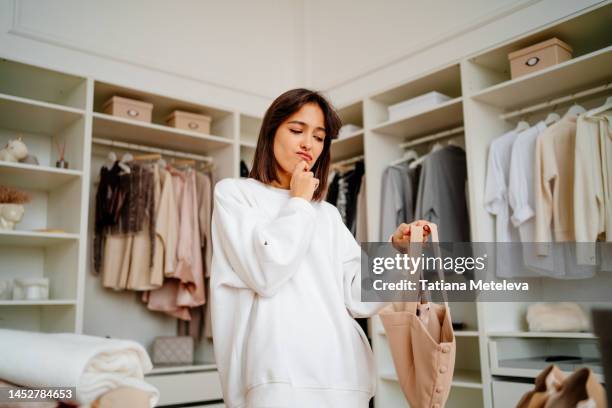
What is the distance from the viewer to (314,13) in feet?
14.7

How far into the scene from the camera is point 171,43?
3.87m

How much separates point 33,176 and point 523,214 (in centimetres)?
266

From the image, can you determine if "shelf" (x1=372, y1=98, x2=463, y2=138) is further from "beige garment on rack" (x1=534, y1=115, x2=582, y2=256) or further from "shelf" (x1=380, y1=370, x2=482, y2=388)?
"shelf" (x1=380, y1=370, x2=482, y2=388)

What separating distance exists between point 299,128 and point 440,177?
191cm

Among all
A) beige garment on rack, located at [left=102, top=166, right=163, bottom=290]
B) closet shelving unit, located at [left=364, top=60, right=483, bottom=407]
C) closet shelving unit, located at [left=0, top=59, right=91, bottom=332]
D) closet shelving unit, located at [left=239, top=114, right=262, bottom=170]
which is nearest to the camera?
closet shelving unit, located at [left=0, top=59, right=91, bottom=332]

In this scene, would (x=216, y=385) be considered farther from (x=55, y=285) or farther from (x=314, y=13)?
(x=314, y=13)

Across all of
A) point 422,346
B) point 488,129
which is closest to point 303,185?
point 422,346

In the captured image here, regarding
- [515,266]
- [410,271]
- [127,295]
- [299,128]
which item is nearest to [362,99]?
[515,266]

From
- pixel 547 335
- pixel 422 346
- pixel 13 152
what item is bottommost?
pixel 547 335

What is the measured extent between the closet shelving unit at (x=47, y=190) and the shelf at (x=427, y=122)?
6.03 feet

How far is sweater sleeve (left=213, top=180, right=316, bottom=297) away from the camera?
122 cm

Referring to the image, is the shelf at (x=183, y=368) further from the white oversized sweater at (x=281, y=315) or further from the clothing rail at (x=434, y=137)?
the white oversized sweater at (x=281, y=315)

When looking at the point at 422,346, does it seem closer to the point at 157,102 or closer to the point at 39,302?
the point at 39,302

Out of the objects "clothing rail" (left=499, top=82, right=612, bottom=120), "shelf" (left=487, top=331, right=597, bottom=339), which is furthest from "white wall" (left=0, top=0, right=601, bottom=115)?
"shelf" (left=487, top=331, right=597, bottom=339)
